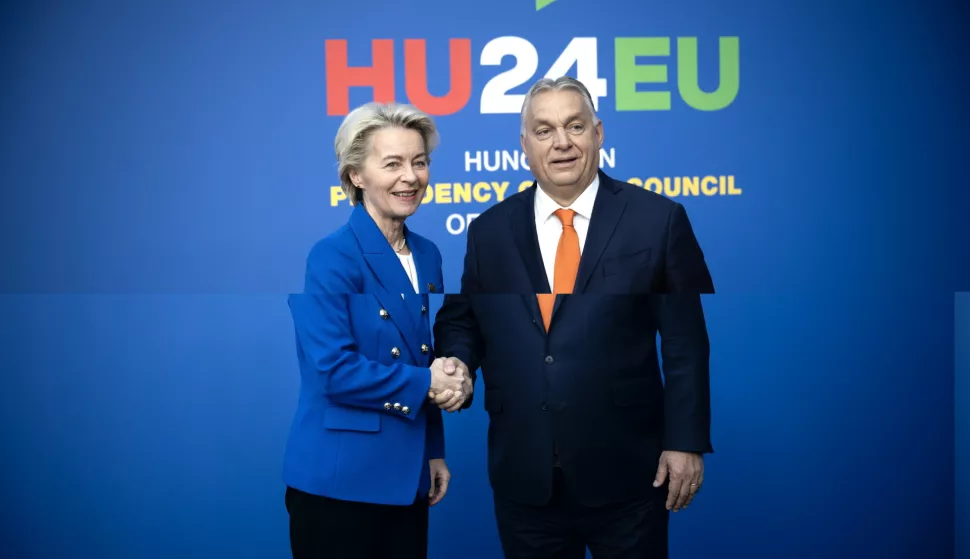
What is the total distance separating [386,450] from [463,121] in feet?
5.33

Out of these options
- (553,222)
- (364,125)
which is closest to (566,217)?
(553,222)

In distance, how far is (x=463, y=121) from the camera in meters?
3.14

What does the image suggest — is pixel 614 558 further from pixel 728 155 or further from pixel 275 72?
pixel 275 72

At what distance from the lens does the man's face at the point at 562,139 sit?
195 centimetres

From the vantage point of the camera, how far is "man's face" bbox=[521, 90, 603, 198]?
195 centimetres

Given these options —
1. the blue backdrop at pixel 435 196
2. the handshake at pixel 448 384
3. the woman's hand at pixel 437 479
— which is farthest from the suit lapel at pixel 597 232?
the blue backdrop at pixel 435 196

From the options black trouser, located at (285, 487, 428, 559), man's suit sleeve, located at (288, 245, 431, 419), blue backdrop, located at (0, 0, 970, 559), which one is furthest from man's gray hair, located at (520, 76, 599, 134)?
blue backdrop, located at (0, 0, 970, 559)

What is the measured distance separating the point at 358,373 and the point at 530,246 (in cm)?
50

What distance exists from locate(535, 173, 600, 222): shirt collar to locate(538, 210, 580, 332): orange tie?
0.9 inches

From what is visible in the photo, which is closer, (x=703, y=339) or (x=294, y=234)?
(x=703, y=339)

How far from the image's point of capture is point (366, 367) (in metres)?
1.77

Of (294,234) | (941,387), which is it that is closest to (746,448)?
(941,387)

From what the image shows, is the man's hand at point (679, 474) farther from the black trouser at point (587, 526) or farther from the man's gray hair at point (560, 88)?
the man's gray hair at point (560, 88)

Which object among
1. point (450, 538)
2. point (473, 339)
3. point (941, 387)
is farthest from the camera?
point (450, 538)
